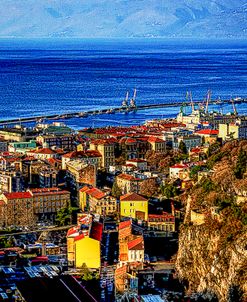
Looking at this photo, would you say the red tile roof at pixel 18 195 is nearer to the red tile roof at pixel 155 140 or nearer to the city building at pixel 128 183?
the city building at pixel 128 183

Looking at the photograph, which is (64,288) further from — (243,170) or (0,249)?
(243,170)

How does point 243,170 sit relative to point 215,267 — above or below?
above

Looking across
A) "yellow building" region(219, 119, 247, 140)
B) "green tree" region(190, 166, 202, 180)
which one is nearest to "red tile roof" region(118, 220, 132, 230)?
"green tree" region(190, 166, 202, 180)

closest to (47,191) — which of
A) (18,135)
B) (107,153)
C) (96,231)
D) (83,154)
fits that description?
(96,231)

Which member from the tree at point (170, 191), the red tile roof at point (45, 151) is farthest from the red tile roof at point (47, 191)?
the red tile roof at point (45, 151)

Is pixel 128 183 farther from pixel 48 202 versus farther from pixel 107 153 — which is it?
pixel 107 153

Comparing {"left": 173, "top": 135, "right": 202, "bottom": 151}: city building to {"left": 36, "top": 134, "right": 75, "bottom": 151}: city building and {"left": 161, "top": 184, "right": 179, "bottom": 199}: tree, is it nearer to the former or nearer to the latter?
{"left": 36, "top": 134, "right": 75, "bottom": 151}: city building

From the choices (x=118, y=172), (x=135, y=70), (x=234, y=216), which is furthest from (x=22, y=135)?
(x=135, y=70)
